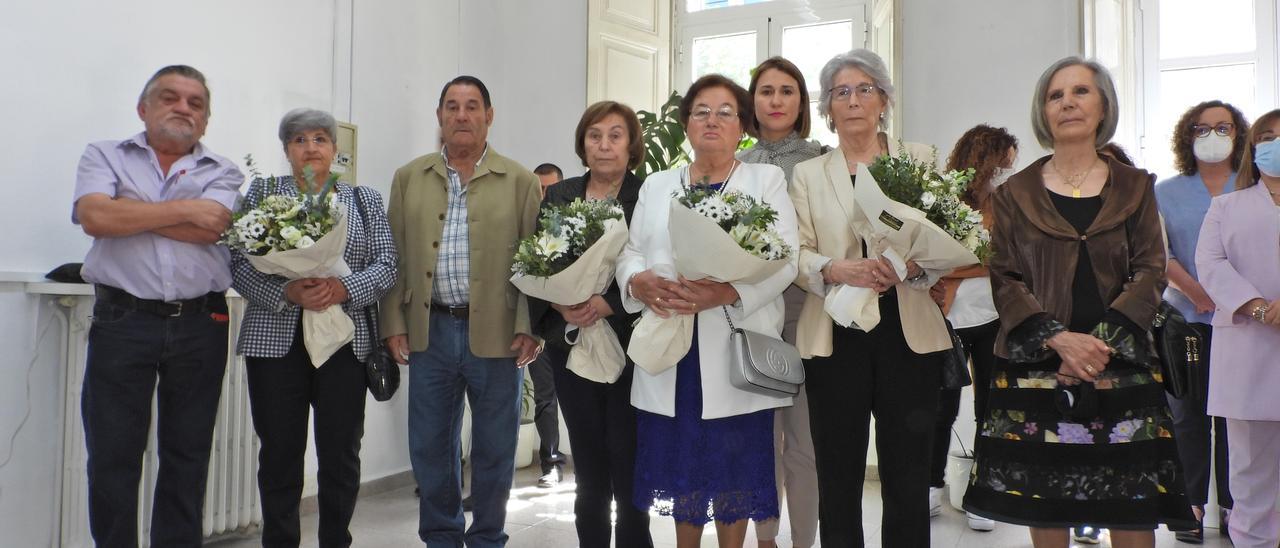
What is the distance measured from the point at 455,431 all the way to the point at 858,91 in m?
1.74

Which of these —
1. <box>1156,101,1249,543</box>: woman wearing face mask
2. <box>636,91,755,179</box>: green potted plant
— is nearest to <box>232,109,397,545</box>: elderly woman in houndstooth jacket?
<box>636,91,755,179</box>: green potted plant

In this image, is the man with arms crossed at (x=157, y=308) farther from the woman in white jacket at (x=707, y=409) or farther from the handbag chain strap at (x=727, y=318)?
the handbag chain strap at (x=727, y=318)

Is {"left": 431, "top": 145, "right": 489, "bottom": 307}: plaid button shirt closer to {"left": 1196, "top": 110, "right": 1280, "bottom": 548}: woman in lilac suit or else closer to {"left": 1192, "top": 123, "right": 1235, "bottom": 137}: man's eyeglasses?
{"left": 1196, "top": 110, "right": 1280, "bottom": 548}: woman in lilac suit

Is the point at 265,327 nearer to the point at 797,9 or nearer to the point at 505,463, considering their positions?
the point at 505,463

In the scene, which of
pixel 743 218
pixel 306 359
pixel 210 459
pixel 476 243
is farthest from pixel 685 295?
pixel 210 459

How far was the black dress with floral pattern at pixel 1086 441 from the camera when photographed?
2252 mm

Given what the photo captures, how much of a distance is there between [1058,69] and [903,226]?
2.30 ft

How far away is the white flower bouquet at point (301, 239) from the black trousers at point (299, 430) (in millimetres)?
135

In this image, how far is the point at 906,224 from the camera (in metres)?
2.26

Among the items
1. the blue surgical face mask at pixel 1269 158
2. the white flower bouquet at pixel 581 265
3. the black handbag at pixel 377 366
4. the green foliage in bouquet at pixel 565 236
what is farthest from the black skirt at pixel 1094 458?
the black handbag at pixel 377 366

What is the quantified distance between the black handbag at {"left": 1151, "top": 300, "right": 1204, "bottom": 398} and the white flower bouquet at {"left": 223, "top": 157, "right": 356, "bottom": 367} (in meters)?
2.25

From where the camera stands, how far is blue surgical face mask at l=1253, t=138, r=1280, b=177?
10.3 feet

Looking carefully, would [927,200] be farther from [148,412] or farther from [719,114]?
[148,412]

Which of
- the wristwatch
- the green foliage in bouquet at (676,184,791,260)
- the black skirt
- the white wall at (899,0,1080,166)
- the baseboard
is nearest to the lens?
the black skirt
